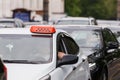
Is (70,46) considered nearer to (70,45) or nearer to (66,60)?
(70,45)

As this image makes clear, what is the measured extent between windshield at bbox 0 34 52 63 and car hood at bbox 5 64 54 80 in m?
0.26

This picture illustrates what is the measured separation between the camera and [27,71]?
6254mm

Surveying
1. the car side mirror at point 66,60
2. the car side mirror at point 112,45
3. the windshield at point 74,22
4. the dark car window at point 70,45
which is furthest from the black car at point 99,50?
the windshield at point 74,22

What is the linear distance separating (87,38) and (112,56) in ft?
2.31

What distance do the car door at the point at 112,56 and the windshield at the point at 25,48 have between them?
4.17 meters

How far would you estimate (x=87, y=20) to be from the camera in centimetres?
2402

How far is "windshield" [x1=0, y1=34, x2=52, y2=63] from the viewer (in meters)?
6.84

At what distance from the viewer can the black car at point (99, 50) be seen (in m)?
10.2

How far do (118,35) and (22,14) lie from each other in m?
20.8

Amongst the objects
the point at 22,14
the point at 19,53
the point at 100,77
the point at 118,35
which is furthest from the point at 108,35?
the point at 22,14

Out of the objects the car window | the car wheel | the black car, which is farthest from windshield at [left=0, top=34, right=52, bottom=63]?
the car wheel

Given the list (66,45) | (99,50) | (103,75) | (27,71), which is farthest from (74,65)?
(99,50)

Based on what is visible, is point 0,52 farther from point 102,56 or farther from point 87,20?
point 87,20

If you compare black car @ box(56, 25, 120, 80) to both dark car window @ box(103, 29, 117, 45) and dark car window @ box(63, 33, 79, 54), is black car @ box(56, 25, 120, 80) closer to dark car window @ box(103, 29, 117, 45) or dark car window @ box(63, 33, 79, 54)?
dark car window @ box(103, 29, 117, 45)
